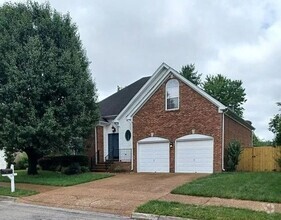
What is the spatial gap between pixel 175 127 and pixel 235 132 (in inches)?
182

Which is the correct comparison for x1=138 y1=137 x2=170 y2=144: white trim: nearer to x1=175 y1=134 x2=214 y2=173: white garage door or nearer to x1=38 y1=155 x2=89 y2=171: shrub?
x1=175 y1=134 x2=214 y2=173: white garage door

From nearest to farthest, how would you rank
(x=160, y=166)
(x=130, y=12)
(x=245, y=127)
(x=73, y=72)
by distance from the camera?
1. (x=130, y=12)
2. (x=73, y=72)
3. (x=160, y=166)
4. (x=245, y=127)

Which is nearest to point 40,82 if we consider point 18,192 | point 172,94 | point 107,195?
point 18,192

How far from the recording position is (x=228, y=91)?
165 ft

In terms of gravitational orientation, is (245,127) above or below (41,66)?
below

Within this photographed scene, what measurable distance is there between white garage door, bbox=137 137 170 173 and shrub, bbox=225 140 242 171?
146 inches

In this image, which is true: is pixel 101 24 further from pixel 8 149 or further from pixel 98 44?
pixel 8 149

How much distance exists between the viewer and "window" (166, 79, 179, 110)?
21359 mm

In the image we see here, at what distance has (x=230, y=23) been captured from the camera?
17.8 metres

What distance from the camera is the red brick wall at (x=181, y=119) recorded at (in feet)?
64.9

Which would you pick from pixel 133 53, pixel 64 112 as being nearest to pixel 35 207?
pixel 64 112

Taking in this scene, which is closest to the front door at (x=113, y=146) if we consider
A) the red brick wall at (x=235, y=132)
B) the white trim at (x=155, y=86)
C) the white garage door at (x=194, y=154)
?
the white trim at (x=155, y=86)

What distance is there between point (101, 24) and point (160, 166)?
9.58 m

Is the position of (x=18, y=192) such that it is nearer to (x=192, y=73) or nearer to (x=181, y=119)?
(x=181, y=119)
